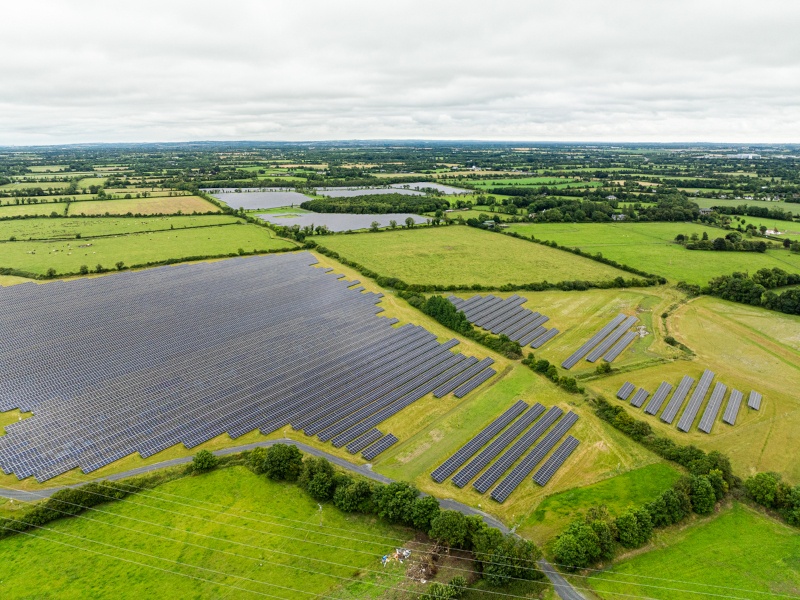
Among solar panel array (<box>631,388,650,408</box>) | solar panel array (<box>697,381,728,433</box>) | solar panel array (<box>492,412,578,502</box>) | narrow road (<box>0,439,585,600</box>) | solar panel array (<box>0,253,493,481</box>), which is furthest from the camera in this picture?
solar panel array (<box>631,388,650,408</box>)

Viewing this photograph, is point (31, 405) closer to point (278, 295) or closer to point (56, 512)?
point (56, 512)

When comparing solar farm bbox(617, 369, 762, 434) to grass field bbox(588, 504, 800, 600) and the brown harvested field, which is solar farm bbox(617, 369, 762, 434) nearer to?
grass field bbox(588, 504, 800, 600)

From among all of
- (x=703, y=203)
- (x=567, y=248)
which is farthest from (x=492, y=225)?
(x=703, y=203)

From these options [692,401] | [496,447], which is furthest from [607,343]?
[496,447]

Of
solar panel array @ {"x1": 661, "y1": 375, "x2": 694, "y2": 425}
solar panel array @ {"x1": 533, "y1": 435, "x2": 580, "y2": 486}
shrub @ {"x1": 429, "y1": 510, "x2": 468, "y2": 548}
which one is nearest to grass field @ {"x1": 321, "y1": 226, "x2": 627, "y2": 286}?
solar panel array @ {"x1": 661, "y1": 375, "x2": 694, "y2": 425}

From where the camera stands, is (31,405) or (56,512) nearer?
(56,512)

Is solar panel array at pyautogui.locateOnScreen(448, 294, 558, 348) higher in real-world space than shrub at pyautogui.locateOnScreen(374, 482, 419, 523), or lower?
higher
